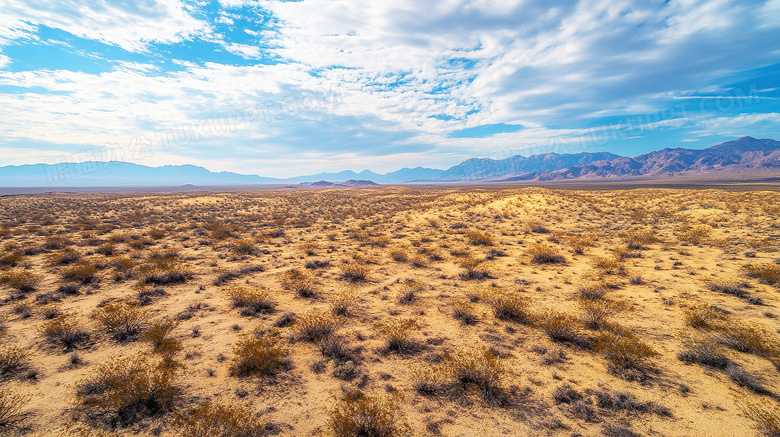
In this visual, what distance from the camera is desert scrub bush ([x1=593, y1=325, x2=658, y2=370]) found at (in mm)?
5836

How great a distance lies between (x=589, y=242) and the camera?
17.1 meters

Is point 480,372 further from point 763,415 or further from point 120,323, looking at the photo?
point 120,323

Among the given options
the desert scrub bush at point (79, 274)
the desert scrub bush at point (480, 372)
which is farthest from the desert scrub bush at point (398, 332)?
the desert scrub bush at point (79, 274)

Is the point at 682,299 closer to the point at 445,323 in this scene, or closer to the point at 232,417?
the point at 445,323

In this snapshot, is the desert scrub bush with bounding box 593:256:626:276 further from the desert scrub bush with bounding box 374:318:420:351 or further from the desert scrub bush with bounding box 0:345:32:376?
the desert scrub bush with bounding box 0:345:32:376

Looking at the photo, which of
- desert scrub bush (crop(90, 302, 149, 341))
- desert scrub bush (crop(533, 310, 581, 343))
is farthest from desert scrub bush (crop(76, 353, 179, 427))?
desert scrub bush (crop(533, 310, 581, 343))

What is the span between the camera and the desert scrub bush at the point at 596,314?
24.5ft

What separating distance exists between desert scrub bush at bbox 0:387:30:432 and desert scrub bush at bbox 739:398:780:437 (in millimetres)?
11596

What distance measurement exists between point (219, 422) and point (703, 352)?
9735 millimetres

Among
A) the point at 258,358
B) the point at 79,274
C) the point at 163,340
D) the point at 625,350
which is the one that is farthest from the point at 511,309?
the point at 79,274

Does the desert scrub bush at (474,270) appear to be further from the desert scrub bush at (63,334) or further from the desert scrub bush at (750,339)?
the desert scrub bush at (63,334)

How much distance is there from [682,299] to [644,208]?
30.5 metres

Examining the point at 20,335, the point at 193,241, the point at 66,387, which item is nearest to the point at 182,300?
the point at 20,335

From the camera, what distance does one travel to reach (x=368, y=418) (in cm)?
432
